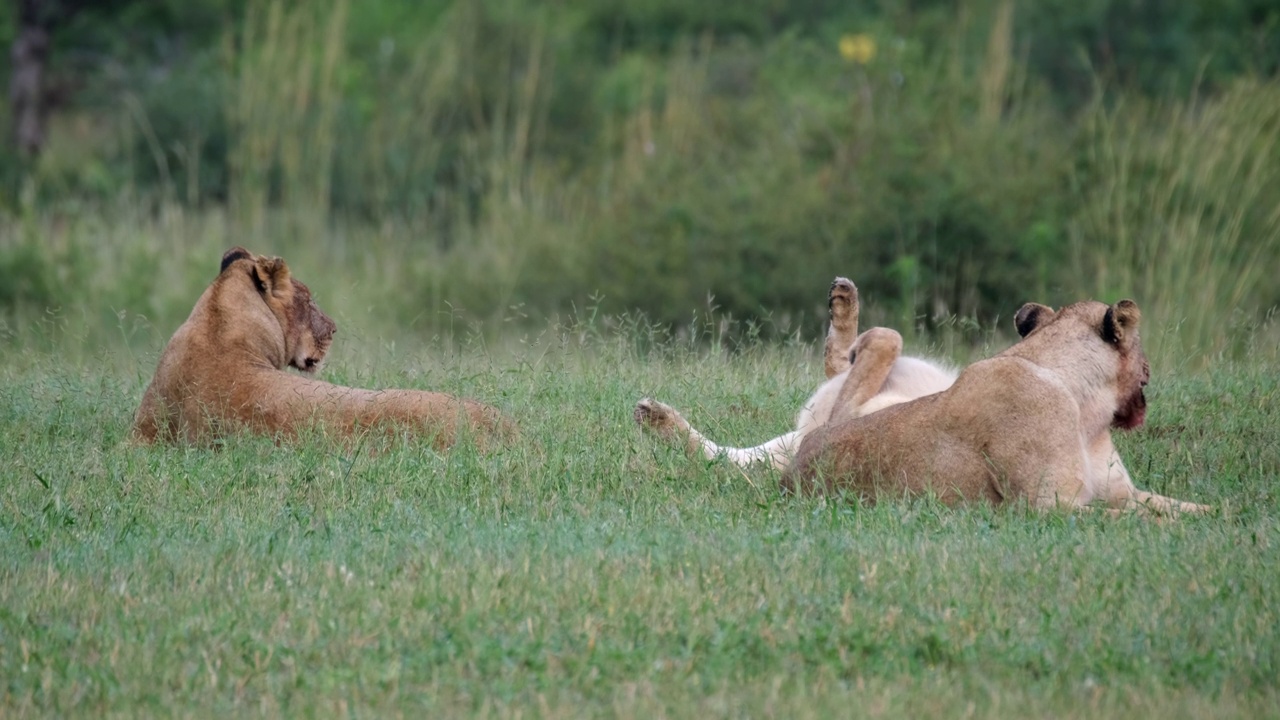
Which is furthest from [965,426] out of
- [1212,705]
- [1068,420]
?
[1212,705]

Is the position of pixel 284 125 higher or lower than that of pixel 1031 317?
lower

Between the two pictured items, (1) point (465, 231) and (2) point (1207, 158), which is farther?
(1) point (465, 231)

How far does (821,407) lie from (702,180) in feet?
27.2

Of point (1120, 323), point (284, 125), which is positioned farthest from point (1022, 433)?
point (284, 125)

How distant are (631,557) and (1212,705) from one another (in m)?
2.00

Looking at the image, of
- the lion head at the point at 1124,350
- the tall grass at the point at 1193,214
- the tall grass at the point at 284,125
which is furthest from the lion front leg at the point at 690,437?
the tall grass at the point at 284,125

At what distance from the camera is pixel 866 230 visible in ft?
47.2

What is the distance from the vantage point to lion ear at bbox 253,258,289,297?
Answer: 8.16 meters

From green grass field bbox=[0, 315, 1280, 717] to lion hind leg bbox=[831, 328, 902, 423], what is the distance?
58cm

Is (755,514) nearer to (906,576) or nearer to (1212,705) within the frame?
(906,576)

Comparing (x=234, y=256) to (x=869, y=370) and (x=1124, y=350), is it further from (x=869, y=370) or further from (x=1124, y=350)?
(x=1124, y=350)

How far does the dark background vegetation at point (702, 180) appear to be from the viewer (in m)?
12.7

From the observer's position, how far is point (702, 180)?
51.0ft

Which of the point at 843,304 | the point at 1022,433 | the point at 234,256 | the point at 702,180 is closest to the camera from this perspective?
the point at 1022,433
